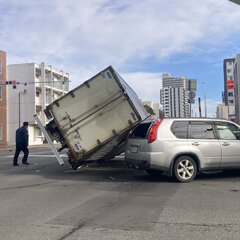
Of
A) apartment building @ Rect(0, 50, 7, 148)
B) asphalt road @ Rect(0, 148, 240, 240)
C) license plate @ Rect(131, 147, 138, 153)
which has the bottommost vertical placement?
asphalt road @ Rect(0, 148, 240, 240)

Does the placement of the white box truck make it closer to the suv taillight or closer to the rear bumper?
the rear bumper

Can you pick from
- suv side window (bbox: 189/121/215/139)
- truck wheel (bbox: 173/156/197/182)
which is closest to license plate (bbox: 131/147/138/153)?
truck wheel (bbox: 173/156/197/182)

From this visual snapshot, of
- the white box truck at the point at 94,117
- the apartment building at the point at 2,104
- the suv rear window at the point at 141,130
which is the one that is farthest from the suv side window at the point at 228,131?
the apartment building at the point at 2,104

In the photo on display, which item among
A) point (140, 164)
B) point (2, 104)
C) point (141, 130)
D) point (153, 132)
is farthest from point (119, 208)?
point (2, 104)

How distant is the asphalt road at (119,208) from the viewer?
255 inches

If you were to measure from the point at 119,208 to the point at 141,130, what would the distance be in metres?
4.46

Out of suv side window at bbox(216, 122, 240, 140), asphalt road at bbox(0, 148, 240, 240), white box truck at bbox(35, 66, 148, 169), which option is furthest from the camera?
white box truck at bbox(35, 66, 148, 169)

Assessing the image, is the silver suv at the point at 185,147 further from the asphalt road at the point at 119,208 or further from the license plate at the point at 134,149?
the asphalt road at the point at 119,208

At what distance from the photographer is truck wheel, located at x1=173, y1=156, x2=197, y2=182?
11578 mm

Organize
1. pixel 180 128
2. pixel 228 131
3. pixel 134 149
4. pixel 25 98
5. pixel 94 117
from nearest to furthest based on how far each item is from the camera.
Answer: pixel 180 128, pixel 134 149, pixel 228 131, pixel 94 117, pixel 25 98

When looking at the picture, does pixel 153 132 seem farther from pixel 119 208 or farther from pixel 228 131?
pixel 119 208

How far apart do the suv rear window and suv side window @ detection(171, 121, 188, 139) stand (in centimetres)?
68

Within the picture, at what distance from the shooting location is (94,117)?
13.3m

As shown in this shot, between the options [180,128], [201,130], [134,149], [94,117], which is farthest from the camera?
[94,117]
